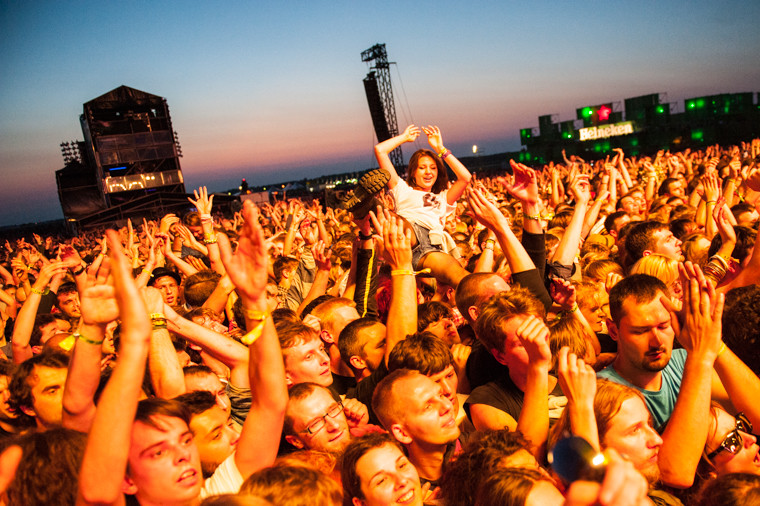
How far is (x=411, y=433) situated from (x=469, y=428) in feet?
1.77

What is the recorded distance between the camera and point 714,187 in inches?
201

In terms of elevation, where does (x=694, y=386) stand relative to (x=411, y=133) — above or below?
below

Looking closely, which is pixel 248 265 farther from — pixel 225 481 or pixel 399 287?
pixel 399 287

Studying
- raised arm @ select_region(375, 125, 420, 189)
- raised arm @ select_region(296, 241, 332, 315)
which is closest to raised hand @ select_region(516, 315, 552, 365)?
raised arm @ select_region(296, 241, 332, 315)

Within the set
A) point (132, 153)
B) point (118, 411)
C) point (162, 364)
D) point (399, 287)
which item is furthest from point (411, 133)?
point (132, 153)

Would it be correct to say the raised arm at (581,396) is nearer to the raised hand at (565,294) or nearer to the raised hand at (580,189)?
the raised hand at (565,294)

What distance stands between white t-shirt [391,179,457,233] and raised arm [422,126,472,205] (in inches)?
4.4

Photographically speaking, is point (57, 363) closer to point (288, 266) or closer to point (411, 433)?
point (411, 433)

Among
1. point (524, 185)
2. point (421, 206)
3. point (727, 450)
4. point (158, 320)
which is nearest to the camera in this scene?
point (727, 450)

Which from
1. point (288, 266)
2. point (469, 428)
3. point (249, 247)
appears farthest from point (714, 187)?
point (249, 247)

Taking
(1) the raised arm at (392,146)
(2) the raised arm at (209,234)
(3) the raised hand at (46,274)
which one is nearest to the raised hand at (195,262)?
(2) the raised arm at (209,234)

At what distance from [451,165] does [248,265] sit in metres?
3.61

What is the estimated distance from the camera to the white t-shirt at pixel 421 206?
16.3 ft

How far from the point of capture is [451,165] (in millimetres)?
5105
